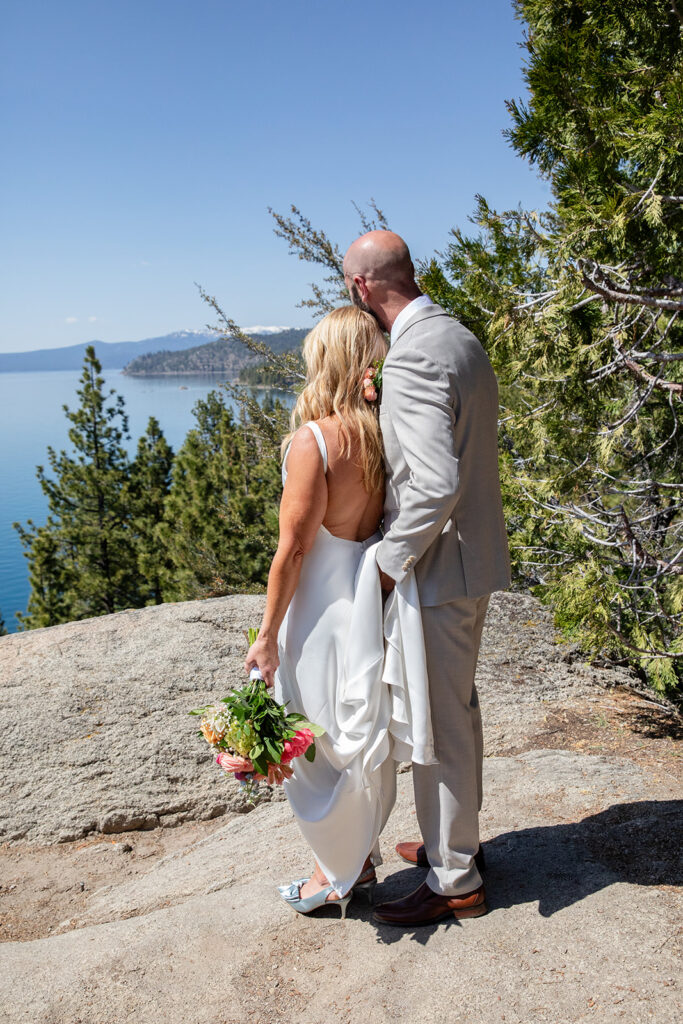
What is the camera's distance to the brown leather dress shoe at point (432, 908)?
99.5 inches

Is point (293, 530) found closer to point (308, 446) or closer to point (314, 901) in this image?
point (308, 446)

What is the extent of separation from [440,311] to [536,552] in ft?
8.24

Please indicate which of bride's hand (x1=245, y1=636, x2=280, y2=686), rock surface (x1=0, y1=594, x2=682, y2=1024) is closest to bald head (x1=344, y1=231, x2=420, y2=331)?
bride's hand (x1=245, y1=636, x2=280, y2=686)

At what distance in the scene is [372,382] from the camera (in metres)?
2.45

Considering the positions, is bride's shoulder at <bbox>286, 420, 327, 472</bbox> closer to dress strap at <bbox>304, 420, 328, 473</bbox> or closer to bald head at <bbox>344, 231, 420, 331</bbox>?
dress strap at <bbox>304, 420, 328, 473</bbox>

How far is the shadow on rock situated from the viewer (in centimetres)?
262

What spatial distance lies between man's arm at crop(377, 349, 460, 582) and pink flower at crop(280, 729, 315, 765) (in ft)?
2.33

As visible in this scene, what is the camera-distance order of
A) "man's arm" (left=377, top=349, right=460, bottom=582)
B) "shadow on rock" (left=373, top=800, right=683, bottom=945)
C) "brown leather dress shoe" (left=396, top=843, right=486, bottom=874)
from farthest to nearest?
"brown leather dress shoe" (left=396, top=843, right=486, bottom=874)
"shadow on rock" (left=373, top=800, right=683, bottom=945)
"man's arm" (left=377, top=349, right=460, bottom=582)

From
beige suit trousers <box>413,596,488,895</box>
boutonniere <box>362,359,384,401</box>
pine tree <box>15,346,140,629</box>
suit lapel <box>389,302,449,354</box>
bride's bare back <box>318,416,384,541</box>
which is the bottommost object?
pine tree <box>15,346,140,629</box>

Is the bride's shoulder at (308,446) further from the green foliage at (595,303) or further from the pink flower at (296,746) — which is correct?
the green foliage at (595,303)

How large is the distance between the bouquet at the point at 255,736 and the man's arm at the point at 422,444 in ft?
2.31

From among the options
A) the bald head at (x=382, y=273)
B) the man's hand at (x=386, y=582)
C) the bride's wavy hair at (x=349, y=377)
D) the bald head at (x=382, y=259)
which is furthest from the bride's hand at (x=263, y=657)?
the bald head at (x=382, y=259)

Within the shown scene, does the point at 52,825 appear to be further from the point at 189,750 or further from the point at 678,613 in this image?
the point at 678,613

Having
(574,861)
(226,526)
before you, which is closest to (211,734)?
(574,861)
